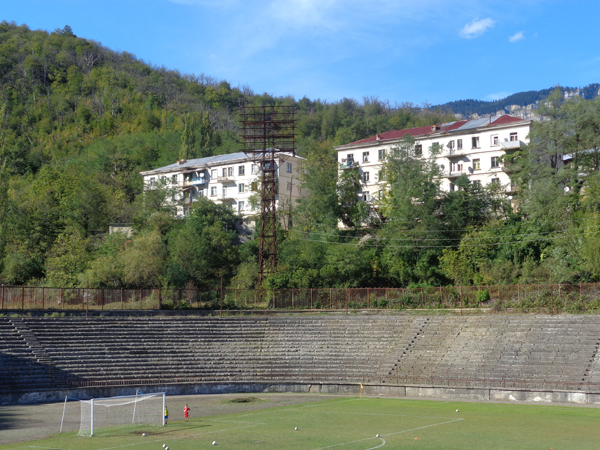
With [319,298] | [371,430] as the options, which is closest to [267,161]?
[319,298]

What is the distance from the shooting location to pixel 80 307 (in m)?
42.2

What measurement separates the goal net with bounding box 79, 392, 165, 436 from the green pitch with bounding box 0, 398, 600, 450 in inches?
33.5

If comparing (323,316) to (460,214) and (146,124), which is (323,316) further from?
(146,124)

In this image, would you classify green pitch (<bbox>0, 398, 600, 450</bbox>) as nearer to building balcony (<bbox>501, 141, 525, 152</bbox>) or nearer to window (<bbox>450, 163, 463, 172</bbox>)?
building balcony (<bbox>501, 141, 525, 152</bbox>)

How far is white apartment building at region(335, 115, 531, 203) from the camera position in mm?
64688

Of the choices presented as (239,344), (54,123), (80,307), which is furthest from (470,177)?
(54,123)

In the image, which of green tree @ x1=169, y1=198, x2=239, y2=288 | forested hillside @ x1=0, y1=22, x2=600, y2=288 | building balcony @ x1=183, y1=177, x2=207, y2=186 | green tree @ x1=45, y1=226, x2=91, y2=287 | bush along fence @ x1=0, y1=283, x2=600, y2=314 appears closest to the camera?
bush along fence @ x1=0, y1=283, x2=600, y2=314

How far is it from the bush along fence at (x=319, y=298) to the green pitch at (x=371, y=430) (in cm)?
1488

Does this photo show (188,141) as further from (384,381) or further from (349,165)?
(384,381)

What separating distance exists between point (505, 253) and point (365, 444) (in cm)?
3872

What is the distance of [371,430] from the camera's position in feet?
74.7

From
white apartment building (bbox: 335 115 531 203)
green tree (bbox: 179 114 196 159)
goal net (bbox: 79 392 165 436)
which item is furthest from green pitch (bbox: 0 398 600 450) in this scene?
green tree (bbox: 179 114 196 159)

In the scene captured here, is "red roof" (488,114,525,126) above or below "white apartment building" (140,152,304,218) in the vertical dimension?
above

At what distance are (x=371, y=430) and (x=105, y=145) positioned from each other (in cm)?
9347
